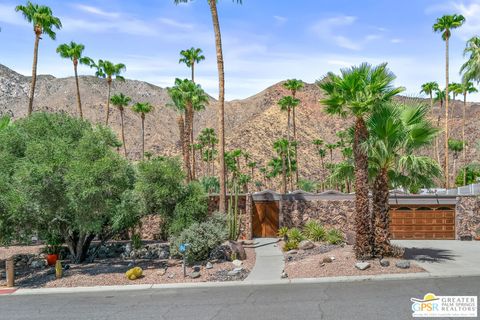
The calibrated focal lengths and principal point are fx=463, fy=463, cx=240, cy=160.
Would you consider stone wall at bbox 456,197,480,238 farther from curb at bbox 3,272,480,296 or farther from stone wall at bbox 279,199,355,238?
curb at bbox 3,272,480,296

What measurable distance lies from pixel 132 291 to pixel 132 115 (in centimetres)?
12907

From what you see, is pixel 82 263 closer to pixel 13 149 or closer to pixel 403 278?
pixel 13 149

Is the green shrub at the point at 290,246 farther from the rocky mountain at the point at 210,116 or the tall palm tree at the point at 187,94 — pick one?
the rocky mountain at the point at 210,116

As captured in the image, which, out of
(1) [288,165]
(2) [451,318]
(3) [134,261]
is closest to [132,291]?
(3) [134,261]

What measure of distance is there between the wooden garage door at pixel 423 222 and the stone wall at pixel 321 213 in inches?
108

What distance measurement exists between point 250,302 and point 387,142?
8.67 metres

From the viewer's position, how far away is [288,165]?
235ft

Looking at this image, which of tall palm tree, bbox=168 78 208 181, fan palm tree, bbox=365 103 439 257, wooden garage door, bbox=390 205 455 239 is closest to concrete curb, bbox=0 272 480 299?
fan palm tree, bbox=365 103 439 257

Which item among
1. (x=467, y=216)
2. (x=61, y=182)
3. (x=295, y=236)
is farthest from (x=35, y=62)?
(x=467, y=216)

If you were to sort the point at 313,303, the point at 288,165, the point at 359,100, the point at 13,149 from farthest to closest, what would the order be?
the point at 288,165
the point at 13,149
the point at 359,100
the point at 313,303

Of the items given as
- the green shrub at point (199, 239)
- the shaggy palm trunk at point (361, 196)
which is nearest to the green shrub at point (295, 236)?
the green shrub at point (199, 239)

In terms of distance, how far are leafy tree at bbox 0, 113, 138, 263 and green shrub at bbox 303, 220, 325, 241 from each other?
10.0m

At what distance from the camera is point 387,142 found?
18.2 meters

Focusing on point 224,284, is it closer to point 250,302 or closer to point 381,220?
point 250,302
